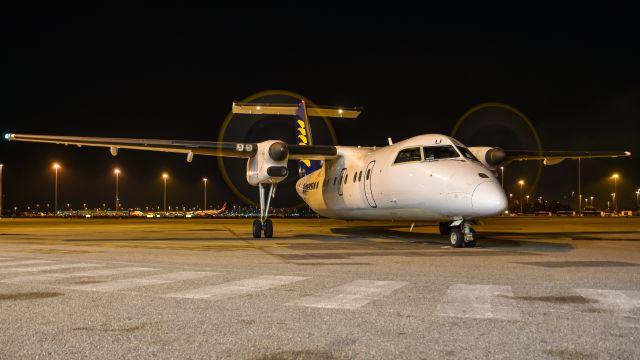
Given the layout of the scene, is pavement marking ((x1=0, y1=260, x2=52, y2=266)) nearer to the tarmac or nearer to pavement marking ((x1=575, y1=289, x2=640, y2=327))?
the tarmac

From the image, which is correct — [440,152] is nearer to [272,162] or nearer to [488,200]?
[488,200]

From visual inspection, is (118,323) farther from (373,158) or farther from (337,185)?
(337,185)

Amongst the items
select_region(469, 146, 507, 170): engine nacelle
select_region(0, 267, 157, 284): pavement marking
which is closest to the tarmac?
select_region(0, 267, 157, 284): pavement marking

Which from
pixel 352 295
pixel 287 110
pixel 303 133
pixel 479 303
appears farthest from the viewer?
pixel 303 133

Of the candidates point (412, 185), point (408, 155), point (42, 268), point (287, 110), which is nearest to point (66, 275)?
point (42, 268)

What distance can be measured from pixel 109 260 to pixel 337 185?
12.0 meters

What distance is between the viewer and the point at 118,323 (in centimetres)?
525

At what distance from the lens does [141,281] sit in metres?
8.21

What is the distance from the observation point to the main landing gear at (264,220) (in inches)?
840

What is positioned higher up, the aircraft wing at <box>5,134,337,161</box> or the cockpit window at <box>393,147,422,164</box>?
the aircraft wing at <box>5,134,337,161</box>

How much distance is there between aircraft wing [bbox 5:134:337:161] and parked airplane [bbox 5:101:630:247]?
35mm

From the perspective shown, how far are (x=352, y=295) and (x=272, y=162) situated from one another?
564 inches

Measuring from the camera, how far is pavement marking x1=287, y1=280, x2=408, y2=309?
20.5 ft

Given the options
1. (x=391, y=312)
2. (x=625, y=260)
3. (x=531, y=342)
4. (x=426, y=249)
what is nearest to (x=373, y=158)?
(x=426, y=249)
